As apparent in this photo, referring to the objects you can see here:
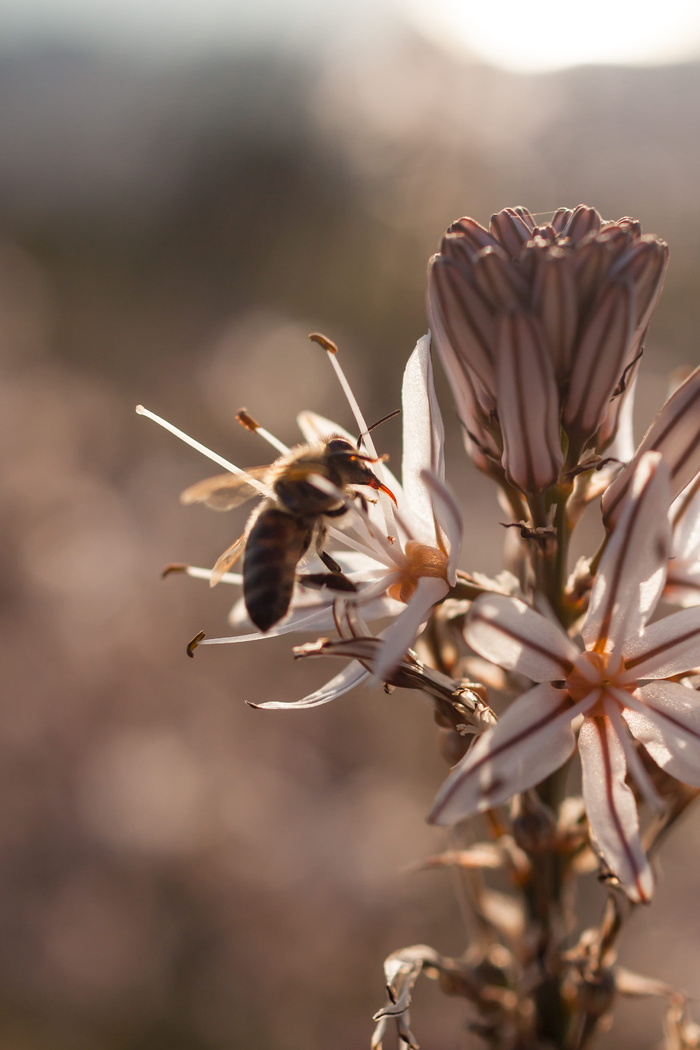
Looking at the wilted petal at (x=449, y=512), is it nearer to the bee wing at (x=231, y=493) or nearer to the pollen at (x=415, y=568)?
the pollen at (x=415, y=568)

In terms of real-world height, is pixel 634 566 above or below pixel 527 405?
below

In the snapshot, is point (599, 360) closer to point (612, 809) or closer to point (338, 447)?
point (338, 447)

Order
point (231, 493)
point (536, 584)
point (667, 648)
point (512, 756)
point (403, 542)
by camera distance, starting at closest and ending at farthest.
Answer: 1. point (512, 756)
2. point (667, 648)
3. point (536, 584)
4. point (403, 542)
5. point (231, 493)

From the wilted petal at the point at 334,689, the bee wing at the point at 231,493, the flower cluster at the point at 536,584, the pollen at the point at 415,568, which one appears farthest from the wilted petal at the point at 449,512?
the bee wing at the point at 231,493

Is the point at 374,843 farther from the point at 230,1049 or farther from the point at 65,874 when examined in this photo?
the point at 65,874

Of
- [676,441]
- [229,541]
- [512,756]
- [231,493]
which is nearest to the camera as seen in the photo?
[512,756]

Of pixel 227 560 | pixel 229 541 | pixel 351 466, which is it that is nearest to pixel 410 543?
pixel 351 466

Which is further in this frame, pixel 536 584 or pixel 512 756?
pixel 536 584

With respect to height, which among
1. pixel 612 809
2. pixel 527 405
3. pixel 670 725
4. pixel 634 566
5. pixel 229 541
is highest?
pixel 527 405
